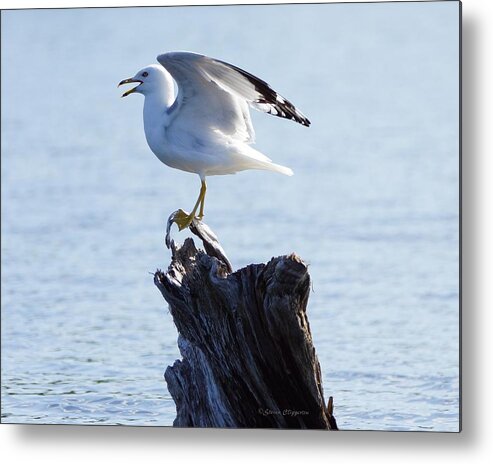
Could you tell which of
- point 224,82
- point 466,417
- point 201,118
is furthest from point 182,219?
point 466,417

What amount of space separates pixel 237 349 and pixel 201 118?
72 centimetres

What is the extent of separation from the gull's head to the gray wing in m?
0.11

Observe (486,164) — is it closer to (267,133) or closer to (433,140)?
(433,140)

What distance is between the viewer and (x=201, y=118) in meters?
4.17

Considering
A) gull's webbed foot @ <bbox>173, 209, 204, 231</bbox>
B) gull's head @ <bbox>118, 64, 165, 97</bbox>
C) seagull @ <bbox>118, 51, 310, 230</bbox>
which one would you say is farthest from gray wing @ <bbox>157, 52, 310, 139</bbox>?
gull's webbed foot @ <bbox>173, 209, 204, 231</bbox>

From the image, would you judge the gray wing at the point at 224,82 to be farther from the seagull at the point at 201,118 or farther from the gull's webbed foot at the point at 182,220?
the gull's webbed foot at the point at 182,220

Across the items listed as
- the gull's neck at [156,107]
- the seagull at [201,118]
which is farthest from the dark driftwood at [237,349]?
the gull's neck at [156,107]

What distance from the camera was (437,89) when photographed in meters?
4.12

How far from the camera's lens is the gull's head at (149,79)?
418 centimetres

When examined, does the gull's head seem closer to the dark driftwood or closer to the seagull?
the seagull

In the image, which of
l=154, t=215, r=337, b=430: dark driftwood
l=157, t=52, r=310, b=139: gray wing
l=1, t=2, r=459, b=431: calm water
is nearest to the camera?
l=154, t=215, r=337, b=430: dark driftwood

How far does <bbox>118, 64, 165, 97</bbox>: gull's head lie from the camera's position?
4.18 metres

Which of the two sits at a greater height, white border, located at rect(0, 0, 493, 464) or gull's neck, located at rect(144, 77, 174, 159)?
gull's neck, located at rect(144, 77, 174, 159)

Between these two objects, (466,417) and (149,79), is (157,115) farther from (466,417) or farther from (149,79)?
(466,417)
